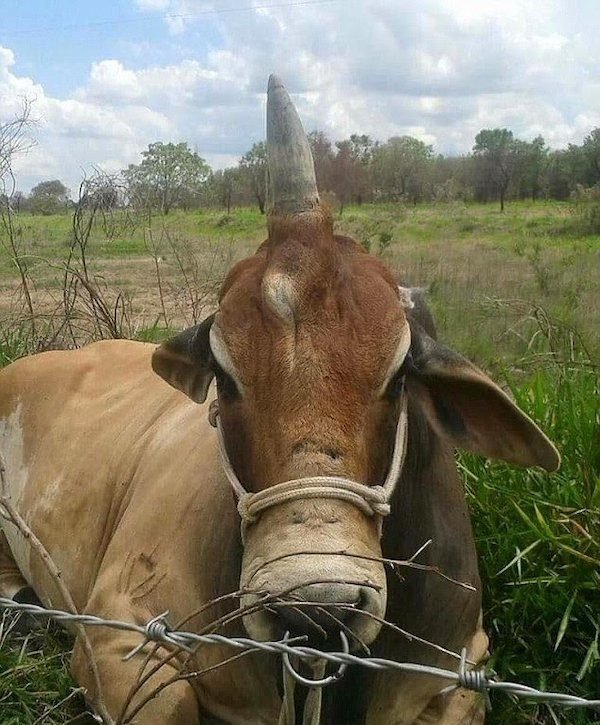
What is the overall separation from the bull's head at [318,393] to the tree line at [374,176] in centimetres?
31

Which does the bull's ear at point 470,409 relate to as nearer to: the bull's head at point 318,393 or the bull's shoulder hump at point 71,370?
the bull's head at point 318,393

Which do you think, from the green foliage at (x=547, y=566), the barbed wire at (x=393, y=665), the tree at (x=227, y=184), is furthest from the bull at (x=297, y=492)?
the tree at (x=227, y=184)

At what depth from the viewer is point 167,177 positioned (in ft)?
30.6

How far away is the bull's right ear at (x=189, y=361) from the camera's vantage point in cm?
304

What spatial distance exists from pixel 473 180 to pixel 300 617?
45.2 meters

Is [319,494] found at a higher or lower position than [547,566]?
higher

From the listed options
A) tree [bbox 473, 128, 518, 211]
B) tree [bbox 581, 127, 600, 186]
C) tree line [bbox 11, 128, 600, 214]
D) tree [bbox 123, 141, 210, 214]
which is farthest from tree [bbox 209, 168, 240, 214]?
tree [bbox 473, 128, 518, 211]

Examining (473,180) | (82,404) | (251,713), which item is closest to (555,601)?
(251,713)

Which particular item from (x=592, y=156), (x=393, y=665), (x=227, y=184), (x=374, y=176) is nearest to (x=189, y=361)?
(x=393, y=665)

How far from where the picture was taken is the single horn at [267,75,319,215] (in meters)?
2.78

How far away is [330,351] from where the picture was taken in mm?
2439

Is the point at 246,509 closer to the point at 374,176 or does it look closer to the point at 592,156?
the point at 374,176

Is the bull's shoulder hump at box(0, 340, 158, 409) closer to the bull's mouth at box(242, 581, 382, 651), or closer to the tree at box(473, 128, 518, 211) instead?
the bull's mouth at box(242, 581, 382, 651)

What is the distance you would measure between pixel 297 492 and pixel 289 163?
3.41 feet
